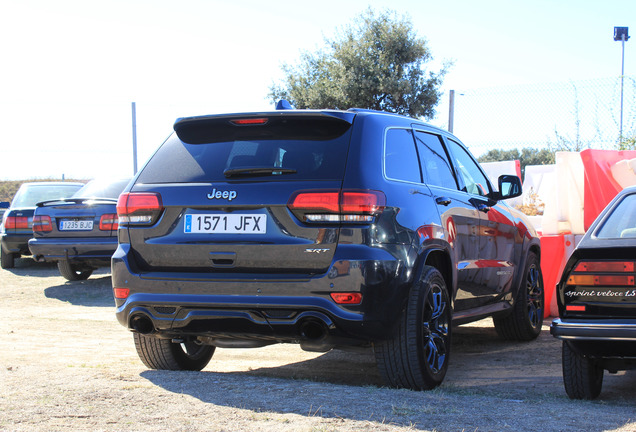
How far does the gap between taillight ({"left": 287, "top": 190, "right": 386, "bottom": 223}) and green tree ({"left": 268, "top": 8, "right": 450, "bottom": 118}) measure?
2195 centimetres

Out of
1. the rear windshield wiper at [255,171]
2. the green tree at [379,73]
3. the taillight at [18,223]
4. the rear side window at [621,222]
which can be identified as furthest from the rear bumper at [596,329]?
the green tree at [379,73]

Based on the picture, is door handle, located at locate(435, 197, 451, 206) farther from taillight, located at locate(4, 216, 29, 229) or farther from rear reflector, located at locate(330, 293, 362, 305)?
taillight, located at locate(4, 216, 29, 229)

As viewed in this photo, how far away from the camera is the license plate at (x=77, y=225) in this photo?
36.7 feet

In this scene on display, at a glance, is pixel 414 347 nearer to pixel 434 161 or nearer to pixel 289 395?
pixel 289 395

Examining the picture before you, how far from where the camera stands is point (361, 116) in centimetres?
477

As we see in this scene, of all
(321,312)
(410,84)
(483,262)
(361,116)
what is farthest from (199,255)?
(410,84)

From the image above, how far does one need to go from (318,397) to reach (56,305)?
23.5 feet

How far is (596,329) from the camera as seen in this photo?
170 inches

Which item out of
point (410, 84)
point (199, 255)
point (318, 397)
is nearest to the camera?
point (318, 397)

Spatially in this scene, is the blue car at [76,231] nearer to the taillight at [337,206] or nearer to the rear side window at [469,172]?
the rear side window at [469,172]

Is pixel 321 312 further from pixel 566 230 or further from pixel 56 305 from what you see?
pixel 56 305

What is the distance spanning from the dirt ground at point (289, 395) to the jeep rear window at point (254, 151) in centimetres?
126

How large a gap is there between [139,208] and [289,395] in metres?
1.49

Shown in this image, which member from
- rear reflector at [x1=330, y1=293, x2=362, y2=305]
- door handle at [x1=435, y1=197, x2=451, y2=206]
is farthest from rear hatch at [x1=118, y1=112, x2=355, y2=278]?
door handle at [x1=435, y1=197, x2=451, y2=206]
